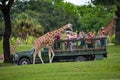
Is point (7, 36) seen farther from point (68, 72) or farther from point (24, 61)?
point (68, 72)

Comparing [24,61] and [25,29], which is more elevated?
[25,29]

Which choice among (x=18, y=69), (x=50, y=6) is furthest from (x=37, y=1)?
(x=18, y=69)

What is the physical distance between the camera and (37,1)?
89.8 metres

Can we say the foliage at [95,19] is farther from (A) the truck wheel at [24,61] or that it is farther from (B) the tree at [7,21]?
(A) the truck wheel at [24,61]

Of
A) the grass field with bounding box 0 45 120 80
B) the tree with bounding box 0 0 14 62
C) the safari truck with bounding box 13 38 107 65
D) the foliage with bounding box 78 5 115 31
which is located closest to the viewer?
the grass field with bounding box 0 45 120 80

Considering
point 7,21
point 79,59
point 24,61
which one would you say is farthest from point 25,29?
point 79,59

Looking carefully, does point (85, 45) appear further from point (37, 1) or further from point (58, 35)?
point (37, 1)

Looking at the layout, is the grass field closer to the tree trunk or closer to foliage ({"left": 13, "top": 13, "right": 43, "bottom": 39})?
the tree trunk

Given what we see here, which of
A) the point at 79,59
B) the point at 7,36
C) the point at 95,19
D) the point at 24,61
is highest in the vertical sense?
the point at 95,19

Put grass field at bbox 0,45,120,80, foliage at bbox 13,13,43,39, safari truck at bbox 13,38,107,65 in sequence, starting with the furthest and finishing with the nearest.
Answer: foliage at bbox 13,13,43,39 → safari truck at bbox 13,38,107,65 → grass field at bbox 0,45,120,80

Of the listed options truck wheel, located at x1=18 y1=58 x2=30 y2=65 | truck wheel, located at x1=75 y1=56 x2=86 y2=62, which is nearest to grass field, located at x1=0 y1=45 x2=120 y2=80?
truck wheel, located at x1=75 y1=56 x2=86 y2=62

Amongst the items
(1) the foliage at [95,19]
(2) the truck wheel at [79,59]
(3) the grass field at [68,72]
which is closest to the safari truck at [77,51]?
(2) the truck wheel at [79,59]

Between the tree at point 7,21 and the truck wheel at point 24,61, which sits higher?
the tree at point 7,21

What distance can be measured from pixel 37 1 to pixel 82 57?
62.9 m
